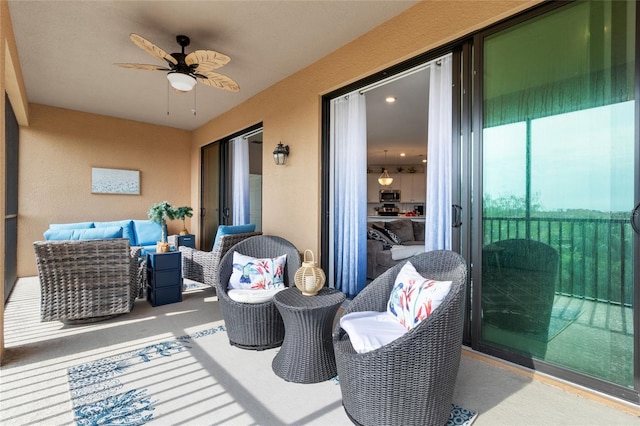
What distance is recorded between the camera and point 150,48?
8.53ft

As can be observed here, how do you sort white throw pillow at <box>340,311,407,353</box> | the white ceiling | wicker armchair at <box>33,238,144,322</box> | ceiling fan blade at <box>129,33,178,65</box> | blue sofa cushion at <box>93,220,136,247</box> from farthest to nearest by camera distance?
1. blue sofa cushion at <box>93,220,136,247</box>
2. wicker armchair at <box>33,238,144,322</box>
3. the white ceiling
4. ceiling fan blade at <box>129,33,178,65</box>
5. white throw pillow at <box>340,311,407,353</box>

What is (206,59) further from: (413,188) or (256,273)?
(413,188)

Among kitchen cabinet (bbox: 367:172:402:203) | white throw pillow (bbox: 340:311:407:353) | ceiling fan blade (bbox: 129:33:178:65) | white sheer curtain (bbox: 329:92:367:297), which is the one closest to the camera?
white throw pillow (bbox: 340:311:407:353)

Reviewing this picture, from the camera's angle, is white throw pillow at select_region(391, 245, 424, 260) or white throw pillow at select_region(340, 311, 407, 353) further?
white throw pillow at select_region(391, 245, 424, 260)

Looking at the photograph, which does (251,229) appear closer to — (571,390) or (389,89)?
(389,89)

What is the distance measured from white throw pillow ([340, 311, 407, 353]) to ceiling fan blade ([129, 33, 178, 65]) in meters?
2.55

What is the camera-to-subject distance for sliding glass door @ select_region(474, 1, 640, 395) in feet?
6.04

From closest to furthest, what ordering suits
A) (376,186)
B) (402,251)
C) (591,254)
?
1. (591,254)
2. (402,251)
3. (376,186)

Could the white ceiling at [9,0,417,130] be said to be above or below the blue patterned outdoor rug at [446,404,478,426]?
above

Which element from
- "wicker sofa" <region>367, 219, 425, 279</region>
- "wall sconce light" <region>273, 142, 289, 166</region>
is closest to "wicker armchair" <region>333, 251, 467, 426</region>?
"wall sconce light" <region>273, 142, 289, 166</region>

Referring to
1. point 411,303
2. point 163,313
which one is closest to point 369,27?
point 411,303

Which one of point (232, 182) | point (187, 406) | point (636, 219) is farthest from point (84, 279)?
point (636, 219)

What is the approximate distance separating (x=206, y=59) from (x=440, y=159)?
88.0 inches

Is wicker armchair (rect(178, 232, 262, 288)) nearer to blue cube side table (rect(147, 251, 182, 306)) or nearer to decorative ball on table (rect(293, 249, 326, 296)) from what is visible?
blue cube side table (rect(147, 251, 182, 306))
